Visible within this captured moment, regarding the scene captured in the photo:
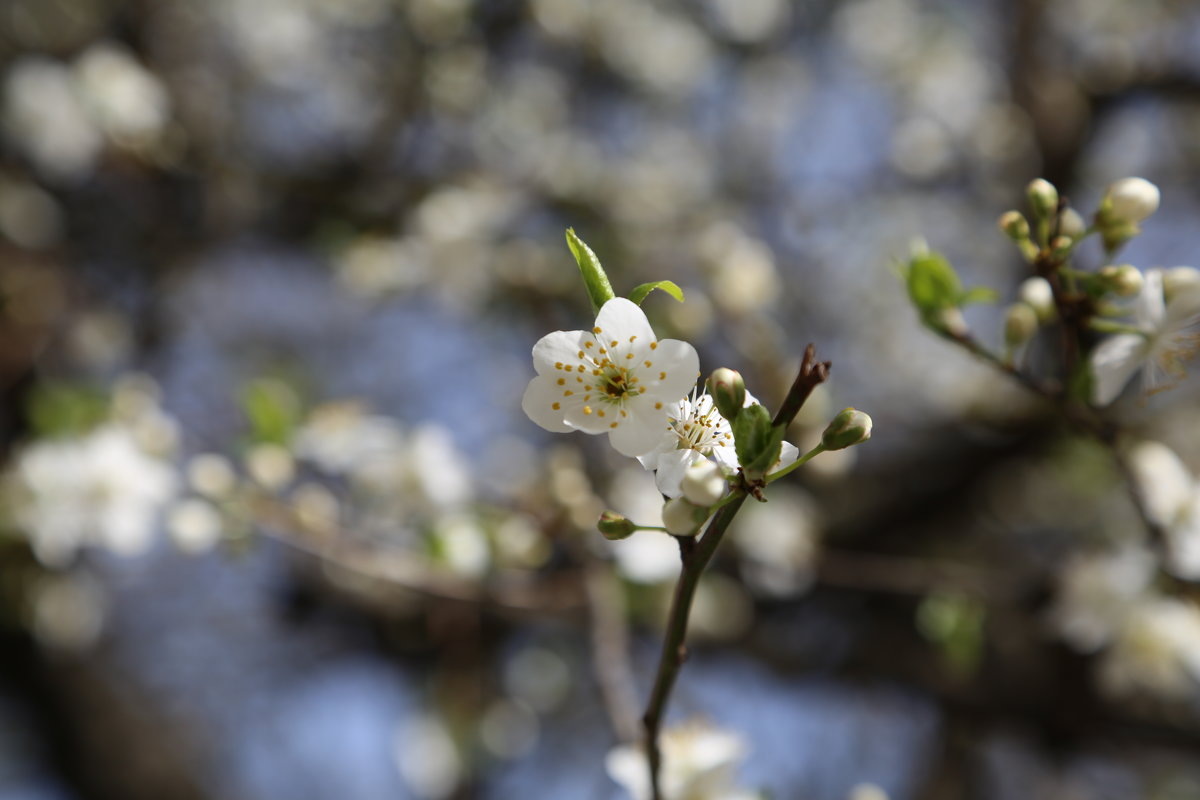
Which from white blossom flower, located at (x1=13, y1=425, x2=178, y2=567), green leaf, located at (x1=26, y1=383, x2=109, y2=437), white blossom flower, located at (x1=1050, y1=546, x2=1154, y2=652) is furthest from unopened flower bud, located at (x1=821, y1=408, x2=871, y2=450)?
green leaf, located at (x1=26, y1=383, x2=109, y2=437)

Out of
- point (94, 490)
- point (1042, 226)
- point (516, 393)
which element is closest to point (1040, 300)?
point (1042, 226)

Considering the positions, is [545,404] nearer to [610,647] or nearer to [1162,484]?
[610,647]

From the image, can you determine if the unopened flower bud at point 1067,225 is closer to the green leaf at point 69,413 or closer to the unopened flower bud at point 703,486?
the unopened flower bud at point 703,486

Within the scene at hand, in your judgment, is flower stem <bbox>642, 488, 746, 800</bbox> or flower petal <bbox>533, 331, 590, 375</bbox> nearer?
flower stem <bbox>642, 488, 746, 800</bbox>

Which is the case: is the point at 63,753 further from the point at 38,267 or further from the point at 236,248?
the point at 236,248

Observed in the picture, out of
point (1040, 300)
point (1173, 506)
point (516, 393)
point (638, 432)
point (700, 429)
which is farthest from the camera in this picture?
point (516, 393)

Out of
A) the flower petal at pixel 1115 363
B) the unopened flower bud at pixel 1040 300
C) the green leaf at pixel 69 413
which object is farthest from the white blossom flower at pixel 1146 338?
the green leaf at pixel 69 413

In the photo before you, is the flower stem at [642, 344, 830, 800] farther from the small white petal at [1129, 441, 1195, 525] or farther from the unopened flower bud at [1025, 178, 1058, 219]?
the small white petal at [1129, 441, 1195, 525]
